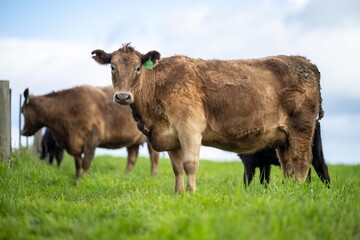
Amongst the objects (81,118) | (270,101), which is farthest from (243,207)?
(81,118)

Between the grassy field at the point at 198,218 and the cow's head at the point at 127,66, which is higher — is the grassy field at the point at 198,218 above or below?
below

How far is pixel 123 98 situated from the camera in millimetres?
7836

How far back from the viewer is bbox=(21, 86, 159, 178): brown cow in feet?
49.0

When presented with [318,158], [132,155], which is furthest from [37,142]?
[318,158]

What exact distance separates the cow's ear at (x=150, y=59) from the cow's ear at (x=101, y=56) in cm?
65

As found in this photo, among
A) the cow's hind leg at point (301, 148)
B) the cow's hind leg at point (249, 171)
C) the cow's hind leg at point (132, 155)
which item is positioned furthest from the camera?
the cow's hind leg at point (132, 155)

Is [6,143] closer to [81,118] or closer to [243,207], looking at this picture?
[81,118]

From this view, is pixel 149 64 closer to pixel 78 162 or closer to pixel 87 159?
pixel 87 159

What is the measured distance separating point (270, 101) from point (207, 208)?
3516mm

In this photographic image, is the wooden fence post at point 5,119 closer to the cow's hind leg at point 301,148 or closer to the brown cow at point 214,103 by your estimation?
the brown cow at point 214,103

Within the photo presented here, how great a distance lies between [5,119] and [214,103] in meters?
6.22

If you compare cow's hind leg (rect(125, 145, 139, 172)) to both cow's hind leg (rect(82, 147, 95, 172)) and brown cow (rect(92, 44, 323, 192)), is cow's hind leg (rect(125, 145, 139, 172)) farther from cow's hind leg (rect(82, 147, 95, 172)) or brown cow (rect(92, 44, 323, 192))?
brown cow (rect(92, 44, 323, 192))

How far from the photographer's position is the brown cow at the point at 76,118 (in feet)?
49.0

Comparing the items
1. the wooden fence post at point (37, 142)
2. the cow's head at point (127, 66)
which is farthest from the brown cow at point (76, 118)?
the cow's head at point (127, 66)
